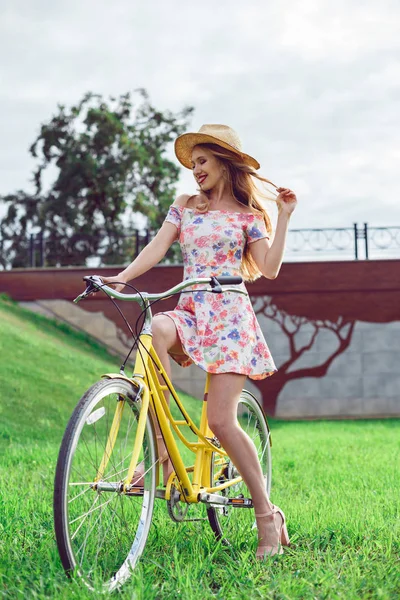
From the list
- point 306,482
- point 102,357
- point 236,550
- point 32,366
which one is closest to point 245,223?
point 236,550

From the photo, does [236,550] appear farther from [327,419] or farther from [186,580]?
[327,419]

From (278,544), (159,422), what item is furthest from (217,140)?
(278,544)

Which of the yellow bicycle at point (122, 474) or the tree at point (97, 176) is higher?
the tree at point (97, 176)

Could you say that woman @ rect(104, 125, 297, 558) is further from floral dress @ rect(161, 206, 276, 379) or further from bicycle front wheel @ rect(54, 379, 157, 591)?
bicycle front wheel @ rect(54, 379, 157, 591)

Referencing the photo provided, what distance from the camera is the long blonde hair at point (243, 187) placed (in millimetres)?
3707

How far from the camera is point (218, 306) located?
3506 millimetres

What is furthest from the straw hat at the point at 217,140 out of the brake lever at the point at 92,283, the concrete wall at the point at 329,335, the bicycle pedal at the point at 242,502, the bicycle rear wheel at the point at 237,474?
the concrete wall at the point at 329,335

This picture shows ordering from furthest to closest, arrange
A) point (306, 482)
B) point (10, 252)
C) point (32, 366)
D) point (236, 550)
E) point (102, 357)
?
point (10, 252) → point (102, 357) → point (32, 366) → point (306, 482) → point (236, 550)

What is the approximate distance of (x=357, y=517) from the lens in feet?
13.2

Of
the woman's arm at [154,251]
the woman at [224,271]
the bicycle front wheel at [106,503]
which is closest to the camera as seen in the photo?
the bicycle front wheel at [106,503]

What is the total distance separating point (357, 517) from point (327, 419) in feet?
40.8

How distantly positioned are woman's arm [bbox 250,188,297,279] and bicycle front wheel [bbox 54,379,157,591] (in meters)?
0.95

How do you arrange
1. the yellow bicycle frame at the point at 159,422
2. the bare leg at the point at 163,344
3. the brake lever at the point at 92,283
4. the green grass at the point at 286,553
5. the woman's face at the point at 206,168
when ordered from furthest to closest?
the woman's face at the point at 206,168 → the bare leg at the point at 163,344 → the brake lever at the point at 92,283 → the yellow bicycle frame at the point at 159,422 → the green grass at the point at 286,553

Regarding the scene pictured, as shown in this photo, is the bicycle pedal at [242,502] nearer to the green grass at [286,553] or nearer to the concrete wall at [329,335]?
the green grass at [286,553]
